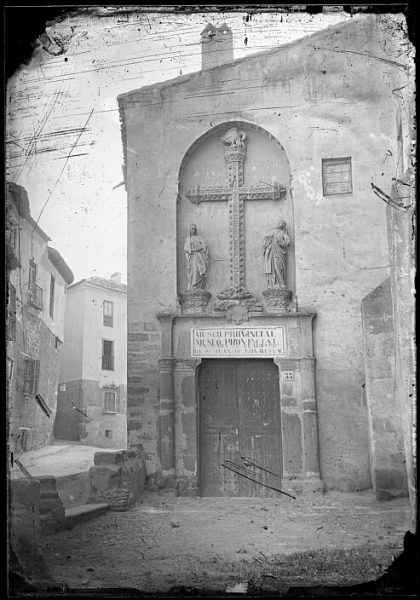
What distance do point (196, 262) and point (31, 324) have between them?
122 inches

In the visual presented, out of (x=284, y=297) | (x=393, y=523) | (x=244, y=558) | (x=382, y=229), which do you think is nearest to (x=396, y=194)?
(x=382, y=229)

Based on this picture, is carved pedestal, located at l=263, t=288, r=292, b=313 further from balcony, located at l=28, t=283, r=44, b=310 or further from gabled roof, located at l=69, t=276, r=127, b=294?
balcony, located at l=28, t=283, r=44, b=310

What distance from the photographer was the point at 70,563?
7.03 metres

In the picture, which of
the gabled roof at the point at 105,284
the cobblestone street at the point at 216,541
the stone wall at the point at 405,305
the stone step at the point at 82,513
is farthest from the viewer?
the gabled roof at the point at 105,284

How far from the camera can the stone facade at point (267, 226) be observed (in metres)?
9.89

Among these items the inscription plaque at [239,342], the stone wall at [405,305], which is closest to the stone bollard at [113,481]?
the inscription plaque at [239,342]

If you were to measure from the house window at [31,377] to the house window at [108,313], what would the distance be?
1.70 metres

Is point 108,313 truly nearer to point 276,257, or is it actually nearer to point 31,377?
point 31,377

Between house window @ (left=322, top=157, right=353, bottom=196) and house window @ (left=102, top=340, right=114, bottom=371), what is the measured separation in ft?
12.6

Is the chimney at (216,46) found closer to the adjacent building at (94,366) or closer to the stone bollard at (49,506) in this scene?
the adjacent building at (94,366)

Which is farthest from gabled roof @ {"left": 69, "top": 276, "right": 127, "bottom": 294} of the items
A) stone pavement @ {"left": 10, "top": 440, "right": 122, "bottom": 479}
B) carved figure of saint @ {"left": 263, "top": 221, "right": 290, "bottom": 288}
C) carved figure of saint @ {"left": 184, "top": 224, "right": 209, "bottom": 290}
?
carved figure of saint @ {"left": 263, "top": 221, "right": 290, "bottom": 288}

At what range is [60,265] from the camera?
842 centimetres

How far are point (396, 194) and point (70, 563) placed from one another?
5607mm

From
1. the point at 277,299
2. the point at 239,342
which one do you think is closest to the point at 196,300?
the point at 239,342
